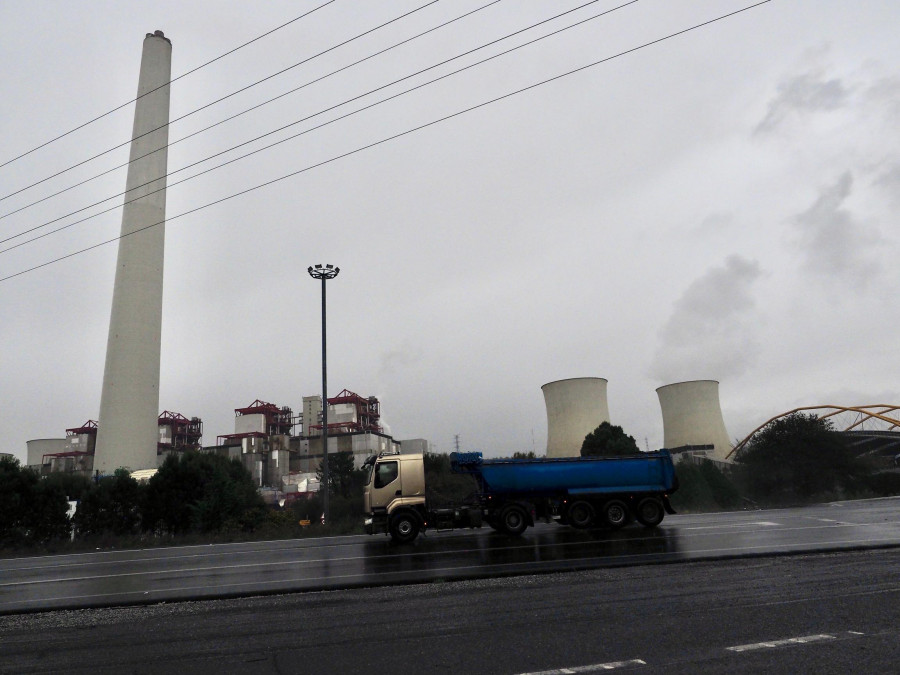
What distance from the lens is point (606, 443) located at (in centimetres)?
5466

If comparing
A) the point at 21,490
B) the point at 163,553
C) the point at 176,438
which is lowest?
the point at 163,553

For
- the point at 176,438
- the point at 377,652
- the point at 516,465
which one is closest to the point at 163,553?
the point at 516,465

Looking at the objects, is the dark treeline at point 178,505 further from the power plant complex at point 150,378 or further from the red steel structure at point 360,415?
the red steel structure at point 360,415

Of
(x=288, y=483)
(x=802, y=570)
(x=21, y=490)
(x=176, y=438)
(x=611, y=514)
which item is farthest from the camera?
(x=176, y=438)

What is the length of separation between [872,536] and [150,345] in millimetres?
55317

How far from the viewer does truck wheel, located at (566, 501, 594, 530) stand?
61.8ft

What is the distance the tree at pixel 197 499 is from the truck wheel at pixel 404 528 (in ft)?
44.4

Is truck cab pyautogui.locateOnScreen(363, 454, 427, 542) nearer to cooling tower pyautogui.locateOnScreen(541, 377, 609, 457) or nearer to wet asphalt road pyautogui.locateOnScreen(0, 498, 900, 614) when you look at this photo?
wet asphalt road pyautogui.locateOnScreen(0, 498, 900, 614)

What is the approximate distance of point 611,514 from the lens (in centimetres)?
1888

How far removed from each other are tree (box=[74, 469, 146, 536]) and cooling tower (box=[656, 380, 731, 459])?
41359mm

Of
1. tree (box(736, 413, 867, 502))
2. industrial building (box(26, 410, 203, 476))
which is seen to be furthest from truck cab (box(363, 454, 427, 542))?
industrial building (box(26, 410, 203, 476))

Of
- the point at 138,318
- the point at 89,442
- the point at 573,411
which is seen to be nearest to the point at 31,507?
the point at 138,318

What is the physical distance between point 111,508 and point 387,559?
21.8m

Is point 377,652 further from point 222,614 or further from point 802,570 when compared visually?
point 802,570
